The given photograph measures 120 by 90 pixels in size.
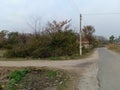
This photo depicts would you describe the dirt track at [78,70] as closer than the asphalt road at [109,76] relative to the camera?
No

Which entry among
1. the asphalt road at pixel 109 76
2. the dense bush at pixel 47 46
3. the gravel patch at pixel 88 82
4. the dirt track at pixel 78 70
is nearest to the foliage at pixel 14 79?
the dirt track at pixel 78 70

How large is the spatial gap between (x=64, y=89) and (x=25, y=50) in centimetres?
2663

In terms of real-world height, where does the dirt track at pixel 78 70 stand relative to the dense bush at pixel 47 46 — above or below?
below

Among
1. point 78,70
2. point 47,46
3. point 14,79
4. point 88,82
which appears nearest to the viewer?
point 88,82

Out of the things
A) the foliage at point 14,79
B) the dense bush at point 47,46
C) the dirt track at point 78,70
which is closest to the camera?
the foliage at point 14,79

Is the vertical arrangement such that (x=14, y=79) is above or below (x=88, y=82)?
above

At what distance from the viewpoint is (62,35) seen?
40.8 metres

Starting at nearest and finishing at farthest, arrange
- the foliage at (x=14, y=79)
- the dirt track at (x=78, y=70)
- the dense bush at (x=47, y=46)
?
the foliage at (x=14, y=79) → the dirt track at (x=78, y=70) → the dense bush at (x=47, y=46)

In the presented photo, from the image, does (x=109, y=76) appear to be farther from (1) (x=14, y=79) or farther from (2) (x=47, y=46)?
(2) (x=47, y=46)

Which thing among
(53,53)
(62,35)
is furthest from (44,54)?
(62,35)

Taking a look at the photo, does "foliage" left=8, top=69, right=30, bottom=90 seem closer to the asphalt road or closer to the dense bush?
→ the asphalt road

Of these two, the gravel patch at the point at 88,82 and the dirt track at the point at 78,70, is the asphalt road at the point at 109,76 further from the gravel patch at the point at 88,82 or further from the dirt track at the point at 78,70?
the dirt track at the point at 78,70

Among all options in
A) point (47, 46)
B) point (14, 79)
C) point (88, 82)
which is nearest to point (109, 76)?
point (88, 82)

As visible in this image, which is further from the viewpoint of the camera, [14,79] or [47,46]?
[47,46]
